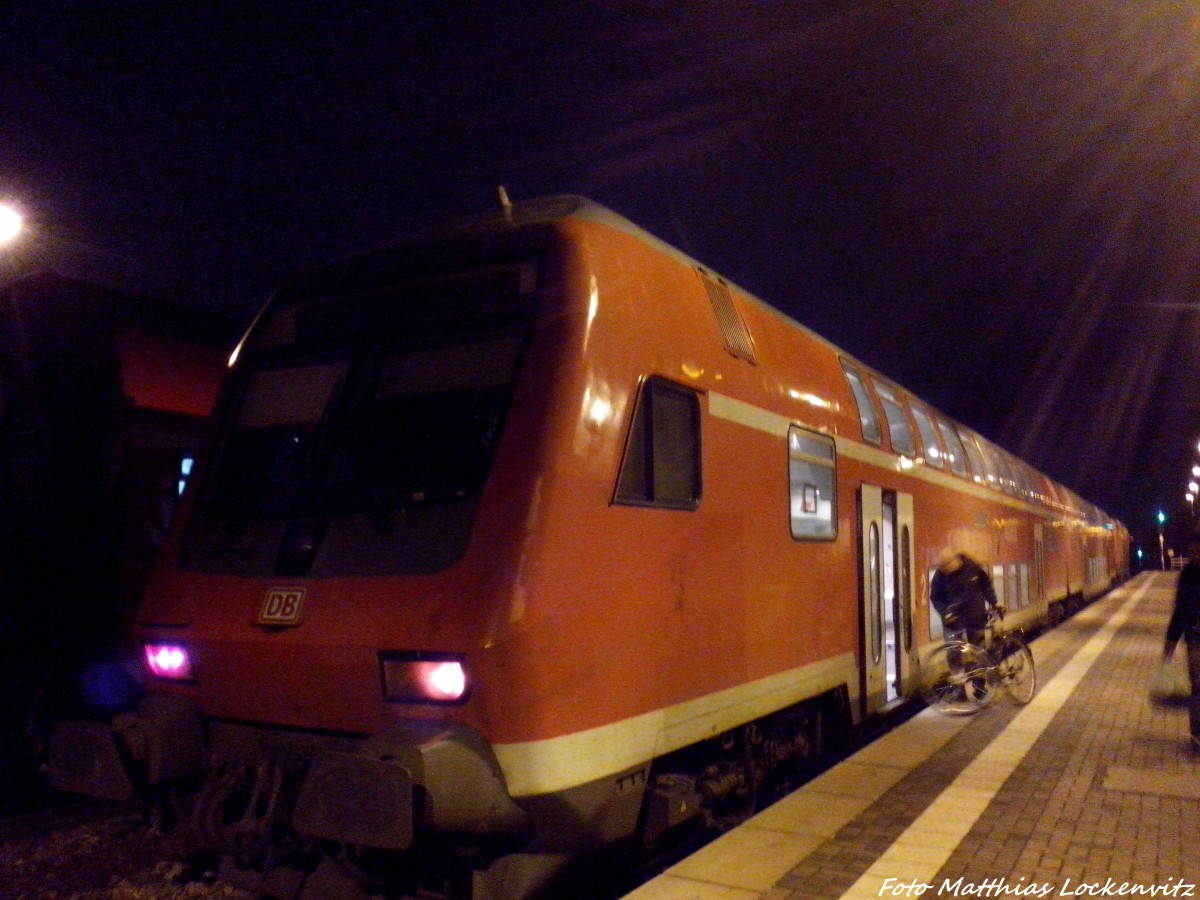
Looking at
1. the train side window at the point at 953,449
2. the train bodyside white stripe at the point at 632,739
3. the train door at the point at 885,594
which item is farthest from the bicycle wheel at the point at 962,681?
the train bodyside white stripe at the point at 632,739

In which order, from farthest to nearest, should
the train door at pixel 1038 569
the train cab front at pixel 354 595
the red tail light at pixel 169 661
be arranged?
the train door at pixel 1038 569, the red tail light at pixel 169 661, the train cab front at pixel 354 595

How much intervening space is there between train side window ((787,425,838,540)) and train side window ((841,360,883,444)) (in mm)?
1053

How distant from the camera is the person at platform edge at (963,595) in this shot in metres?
9.88

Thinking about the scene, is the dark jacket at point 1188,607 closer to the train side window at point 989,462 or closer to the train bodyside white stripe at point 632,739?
the train bodyside white stripe at point 632,739

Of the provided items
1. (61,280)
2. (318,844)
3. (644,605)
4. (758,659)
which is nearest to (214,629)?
(318,844)

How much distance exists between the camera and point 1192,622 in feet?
25.4

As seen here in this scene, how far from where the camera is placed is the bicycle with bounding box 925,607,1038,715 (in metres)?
9.66

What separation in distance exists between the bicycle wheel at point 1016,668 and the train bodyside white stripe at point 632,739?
183 inches

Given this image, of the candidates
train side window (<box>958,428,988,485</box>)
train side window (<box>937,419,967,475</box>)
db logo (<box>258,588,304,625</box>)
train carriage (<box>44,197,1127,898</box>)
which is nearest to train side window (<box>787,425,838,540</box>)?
train carriage (<box>44,197,1127,898</box>)

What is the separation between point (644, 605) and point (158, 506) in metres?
8.52

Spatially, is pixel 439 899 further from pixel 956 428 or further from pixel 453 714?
pixel 956 428

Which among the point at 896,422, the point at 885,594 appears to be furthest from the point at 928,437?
the point at 885,594

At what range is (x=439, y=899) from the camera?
4.15 meters

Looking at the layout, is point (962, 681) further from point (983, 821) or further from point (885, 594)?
point (983, 821)
